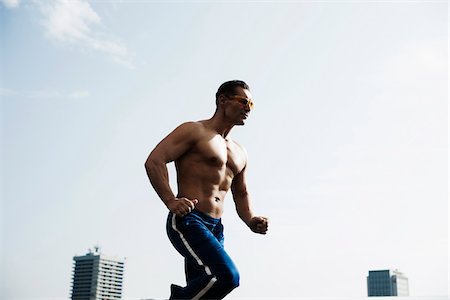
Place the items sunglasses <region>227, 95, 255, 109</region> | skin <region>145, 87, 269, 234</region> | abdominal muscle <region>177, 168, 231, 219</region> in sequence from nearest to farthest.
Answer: skin <region>145, 87, 269, 234</region>
abdominal muscle <region>177, 168, 231, 219</region>
sunglasses <region>227, 95, 255, 109</region>

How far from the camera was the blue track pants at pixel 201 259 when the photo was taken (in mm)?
4359

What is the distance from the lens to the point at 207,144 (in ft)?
16.2

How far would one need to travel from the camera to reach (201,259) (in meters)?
4.48

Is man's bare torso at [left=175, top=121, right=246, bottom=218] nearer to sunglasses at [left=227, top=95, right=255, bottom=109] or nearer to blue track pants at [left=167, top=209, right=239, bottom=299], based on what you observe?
blue track pants at [left=167, top=209, right=239, bottom=299]

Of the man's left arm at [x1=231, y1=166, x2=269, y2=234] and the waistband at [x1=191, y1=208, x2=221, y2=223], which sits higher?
the man's left arm at [x1=231, y1=166, x2=269, y2=234]

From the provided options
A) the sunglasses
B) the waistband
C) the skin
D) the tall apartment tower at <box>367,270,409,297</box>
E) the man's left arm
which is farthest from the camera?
the tall apartment tower at <box>367,270,409,297</box>

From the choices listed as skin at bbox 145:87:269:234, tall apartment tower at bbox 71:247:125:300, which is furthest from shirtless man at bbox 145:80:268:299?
tall apartment tower at bbox 71:247:125:300

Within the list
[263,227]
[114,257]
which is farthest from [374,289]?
[263,227]

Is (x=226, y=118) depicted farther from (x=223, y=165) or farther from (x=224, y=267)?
(x=224, y=267)

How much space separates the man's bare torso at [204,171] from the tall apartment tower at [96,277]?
6193 inches

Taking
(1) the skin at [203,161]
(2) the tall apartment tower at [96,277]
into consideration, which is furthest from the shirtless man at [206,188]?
(2) the tall apartment tower at [96,277]

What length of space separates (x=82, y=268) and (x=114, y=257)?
33.6 feet

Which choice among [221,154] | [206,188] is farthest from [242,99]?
[206,188]

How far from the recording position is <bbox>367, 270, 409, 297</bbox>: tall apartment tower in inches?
6432
